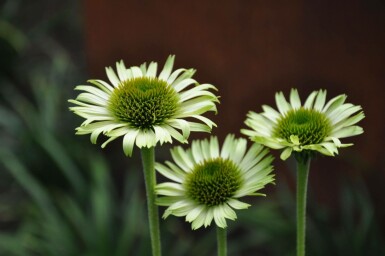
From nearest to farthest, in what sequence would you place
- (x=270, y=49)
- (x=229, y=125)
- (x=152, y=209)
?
1. (x=152, y=209)
2. (x=270, y=49)
3. (x=229, y=125)

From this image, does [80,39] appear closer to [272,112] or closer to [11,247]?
[11,247]


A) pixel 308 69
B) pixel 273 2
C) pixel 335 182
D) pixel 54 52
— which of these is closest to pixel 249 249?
pixel 335 182

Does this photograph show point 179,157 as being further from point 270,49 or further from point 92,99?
point 270,49

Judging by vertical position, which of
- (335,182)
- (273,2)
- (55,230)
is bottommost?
(55,230)

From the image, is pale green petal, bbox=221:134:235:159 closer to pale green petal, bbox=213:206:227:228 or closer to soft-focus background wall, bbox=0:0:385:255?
pale green petal, bbox=213:206:227:228

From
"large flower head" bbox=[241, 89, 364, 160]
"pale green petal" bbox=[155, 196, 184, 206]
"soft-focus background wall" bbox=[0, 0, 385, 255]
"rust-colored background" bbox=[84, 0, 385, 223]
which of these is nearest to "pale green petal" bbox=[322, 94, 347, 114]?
"large flower head" bbox=[241, 89, 364, 160]

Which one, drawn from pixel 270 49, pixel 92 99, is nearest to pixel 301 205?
pixel 92 99

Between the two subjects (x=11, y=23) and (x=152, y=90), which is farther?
(x=11, y=23)
